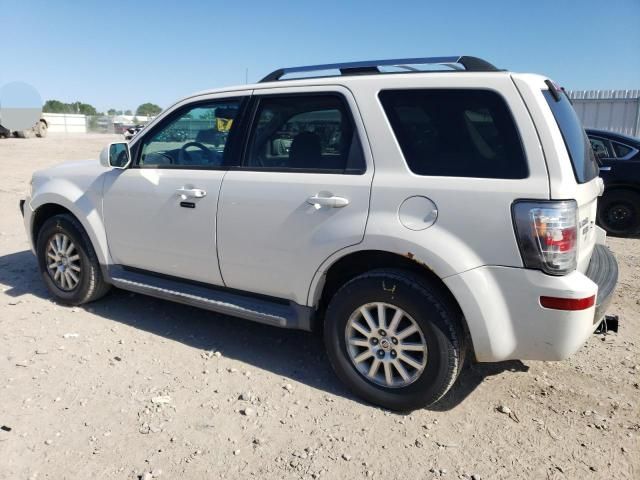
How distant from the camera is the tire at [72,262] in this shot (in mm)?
4656

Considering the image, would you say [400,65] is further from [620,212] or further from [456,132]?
[620,212]

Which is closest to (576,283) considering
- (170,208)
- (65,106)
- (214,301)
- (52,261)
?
(214,301)

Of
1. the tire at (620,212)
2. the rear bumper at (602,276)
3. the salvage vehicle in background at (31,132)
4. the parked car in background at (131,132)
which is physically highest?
the parked car in background at (131,132)

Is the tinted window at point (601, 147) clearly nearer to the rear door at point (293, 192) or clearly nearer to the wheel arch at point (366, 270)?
the wheel arch at point (366, 270)

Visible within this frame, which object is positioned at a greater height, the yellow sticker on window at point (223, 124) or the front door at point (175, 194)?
the yellow sticker on window at point (223, 124)

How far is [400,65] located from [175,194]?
181cm

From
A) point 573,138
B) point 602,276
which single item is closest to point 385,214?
point 573,138

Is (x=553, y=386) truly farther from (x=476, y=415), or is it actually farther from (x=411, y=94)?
(x=411, y=94)

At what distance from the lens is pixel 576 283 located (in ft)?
9.04

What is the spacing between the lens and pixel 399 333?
3.21 meters

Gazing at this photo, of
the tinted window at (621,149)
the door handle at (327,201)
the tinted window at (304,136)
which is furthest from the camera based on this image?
the tinted window at (621,149)

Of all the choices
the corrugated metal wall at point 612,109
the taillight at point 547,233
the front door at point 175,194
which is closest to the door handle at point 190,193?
the front door at point 175,194

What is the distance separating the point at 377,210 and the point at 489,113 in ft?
2.60

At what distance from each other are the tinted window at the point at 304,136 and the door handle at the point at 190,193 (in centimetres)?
38
